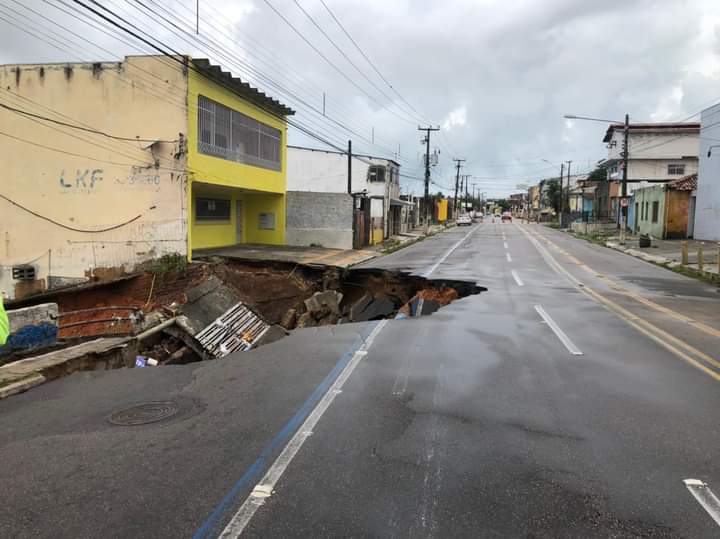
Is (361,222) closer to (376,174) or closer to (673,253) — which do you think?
(673,253)

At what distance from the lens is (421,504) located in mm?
4004

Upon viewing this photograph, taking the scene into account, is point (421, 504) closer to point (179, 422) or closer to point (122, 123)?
point (179, 422)

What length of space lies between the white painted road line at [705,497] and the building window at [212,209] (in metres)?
22.6

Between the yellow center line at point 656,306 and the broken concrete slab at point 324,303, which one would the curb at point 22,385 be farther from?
the broken concrete slab at point 324,303

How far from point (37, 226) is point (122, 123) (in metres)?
4.83

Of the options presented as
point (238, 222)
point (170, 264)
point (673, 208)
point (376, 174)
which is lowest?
point (170, 264)

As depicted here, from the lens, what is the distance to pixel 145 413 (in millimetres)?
6062

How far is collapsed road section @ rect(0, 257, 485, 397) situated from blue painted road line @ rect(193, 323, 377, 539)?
12.8ft

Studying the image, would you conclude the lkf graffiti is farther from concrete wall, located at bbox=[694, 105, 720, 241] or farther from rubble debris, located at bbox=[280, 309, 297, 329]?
concrete wall, located at bbox=[694, 105, 720, 241]

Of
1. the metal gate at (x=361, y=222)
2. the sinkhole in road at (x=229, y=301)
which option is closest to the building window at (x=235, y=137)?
the sinkhole in road at (x=229, y=301)

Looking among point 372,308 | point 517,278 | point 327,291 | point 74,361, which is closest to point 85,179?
point 327,291

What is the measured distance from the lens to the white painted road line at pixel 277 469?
149 inches

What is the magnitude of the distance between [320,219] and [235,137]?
895 centimetres

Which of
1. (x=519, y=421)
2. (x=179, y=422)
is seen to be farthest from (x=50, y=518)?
(x=519, y=421)
